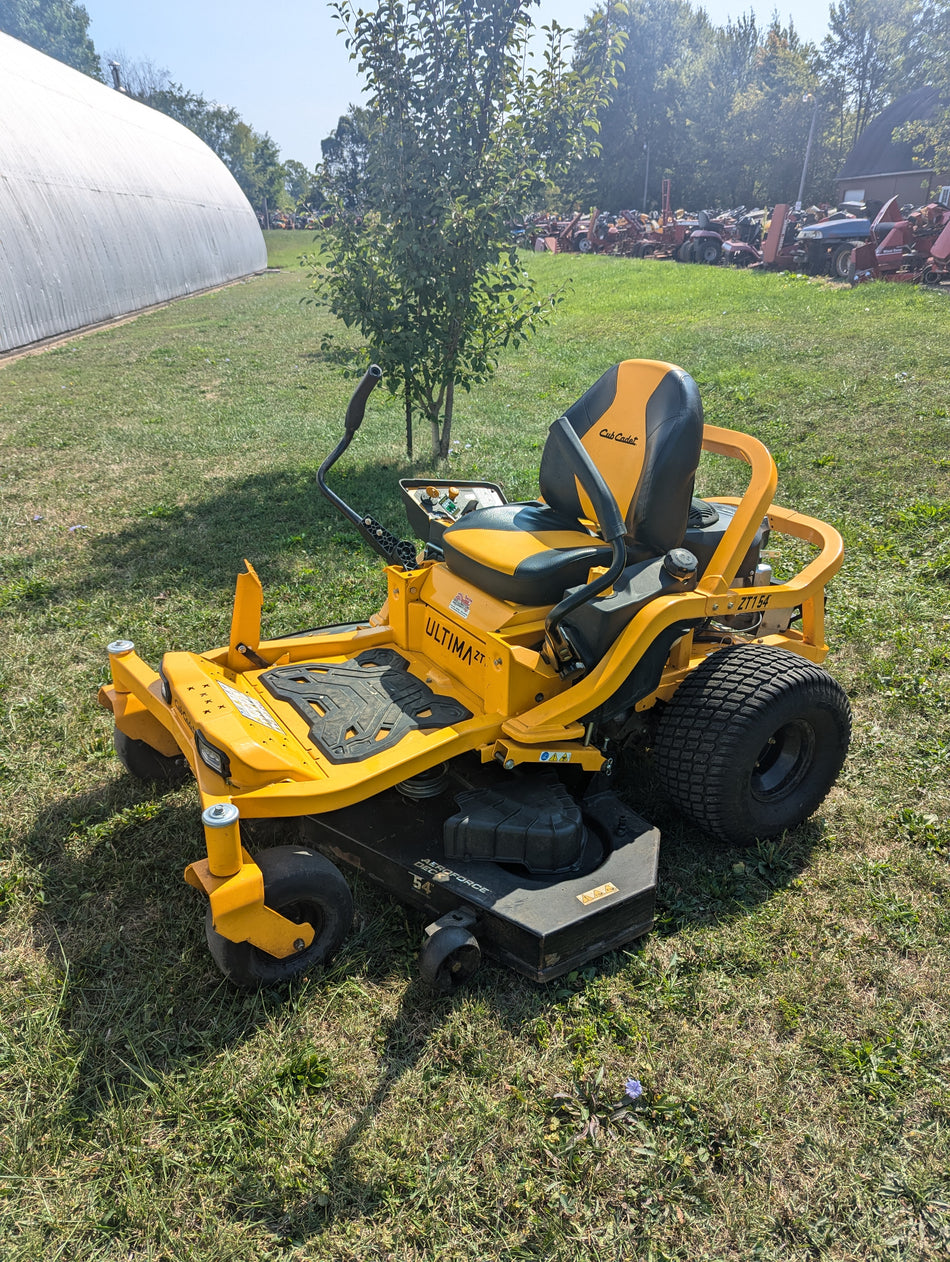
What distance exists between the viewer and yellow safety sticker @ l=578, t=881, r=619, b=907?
2750mm

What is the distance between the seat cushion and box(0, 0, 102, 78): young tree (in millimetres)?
105383

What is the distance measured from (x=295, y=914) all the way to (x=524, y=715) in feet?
3.37

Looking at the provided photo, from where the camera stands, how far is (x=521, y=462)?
26.0ft

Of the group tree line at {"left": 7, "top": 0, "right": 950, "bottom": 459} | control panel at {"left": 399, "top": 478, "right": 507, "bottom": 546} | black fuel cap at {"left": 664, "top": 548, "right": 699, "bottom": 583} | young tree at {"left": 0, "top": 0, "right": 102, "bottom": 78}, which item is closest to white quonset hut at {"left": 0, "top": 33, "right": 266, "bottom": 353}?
tree line at {"left": 7, "top": 0, "right": 950, "bottom": 459}

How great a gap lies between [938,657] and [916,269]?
13890 millimetres

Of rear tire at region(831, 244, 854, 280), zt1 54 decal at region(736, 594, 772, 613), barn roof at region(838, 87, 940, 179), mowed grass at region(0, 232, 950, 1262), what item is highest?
barn roof at region(838, 87, 940, 179)

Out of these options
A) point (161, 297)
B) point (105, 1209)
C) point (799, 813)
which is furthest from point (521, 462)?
point (161, 297)

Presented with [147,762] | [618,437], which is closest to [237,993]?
[147,762]

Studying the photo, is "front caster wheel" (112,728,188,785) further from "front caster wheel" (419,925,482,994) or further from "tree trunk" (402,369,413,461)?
"tree trunk" (402,369,413,461)

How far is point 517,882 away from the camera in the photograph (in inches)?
111

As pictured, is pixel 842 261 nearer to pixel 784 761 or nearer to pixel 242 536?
pixel 242 536

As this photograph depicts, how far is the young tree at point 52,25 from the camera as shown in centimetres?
8550

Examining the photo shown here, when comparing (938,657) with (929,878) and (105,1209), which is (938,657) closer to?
(929,878)

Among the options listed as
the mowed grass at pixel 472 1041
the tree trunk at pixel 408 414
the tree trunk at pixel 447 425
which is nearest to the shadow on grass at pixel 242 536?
the mowed grass at pixel 472 1041
